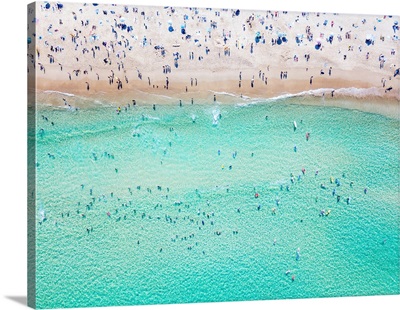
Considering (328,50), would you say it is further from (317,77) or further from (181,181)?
(181,181)

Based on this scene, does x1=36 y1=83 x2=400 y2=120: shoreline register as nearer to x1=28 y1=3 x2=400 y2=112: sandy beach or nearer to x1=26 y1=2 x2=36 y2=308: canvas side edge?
x1=28 y1=3 x2=400 y2=112: sandy beach

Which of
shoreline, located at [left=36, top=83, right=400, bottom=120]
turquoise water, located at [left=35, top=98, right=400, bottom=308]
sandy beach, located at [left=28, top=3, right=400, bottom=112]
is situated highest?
sandy beach, located at [left=28, top=3, right=400, bottom=112]

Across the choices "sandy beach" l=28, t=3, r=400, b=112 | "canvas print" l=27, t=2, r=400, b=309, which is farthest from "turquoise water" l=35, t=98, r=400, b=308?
"sandy beach" l=28, t=3, r=400, b=112

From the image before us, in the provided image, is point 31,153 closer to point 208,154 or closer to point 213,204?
point 208,154

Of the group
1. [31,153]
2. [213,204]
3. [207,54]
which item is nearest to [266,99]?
[207,54]

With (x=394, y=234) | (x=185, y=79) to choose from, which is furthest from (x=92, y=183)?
(x=394, y=234)

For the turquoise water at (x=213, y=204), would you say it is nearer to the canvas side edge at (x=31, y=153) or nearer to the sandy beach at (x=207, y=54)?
the canvas side edge at (x=31, y=153)
